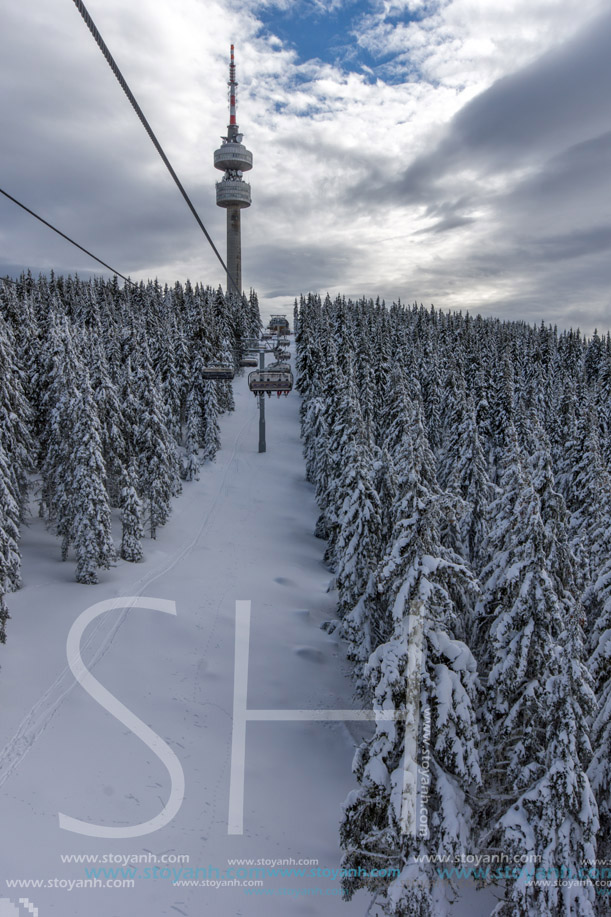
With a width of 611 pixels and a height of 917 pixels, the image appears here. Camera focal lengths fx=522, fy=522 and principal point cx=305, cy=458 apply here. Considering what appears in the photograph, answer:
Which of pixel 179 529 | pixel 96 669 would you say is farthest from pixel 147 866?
pixel 179 529

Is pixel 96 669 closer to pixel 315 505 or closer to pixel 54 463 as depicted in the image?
pixel 54 463

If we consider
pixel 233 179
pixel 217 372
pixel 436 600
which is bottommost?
pixel 436 600

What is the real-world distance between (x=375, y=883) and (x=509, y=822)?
338 cm

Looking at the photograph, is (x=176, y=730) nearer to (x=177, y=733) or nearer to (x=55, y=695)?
(x=177, y=733)

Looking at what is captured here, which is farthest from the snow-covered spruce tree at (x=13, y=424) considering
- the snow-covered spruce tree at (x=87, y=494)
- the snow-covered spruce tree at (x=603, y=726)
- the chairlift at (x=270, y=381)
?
the snow-covered spruce tree at (x=603, y=726)

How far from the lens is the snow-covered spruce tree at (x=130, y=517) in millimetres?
33781

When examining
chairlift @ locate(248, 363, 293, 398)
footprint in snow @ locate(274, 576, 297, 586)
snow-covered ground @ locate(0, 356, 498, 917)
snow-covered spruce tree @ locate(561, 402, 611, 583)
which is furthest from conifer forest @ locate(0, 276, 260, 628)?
snow-covered spruce tree @ locate(561, 402, 611, 583)

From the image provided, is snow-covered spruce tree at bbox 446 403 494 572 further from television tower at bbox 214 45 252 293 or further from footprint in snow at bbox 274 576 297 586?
television tower at bbox 214 45 252 293

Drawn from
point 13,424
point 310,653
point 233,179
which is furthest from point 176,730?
point 233,179

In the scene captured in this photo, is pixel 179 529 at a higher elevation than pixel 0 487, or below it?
below

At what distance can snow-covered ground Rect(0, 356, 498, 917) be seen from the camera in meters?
15.1

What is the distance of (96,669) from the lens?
23250 mm

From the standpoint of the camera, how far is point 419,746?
10.8 metres

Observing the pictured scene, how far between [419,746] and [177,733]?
13391 millimetres
